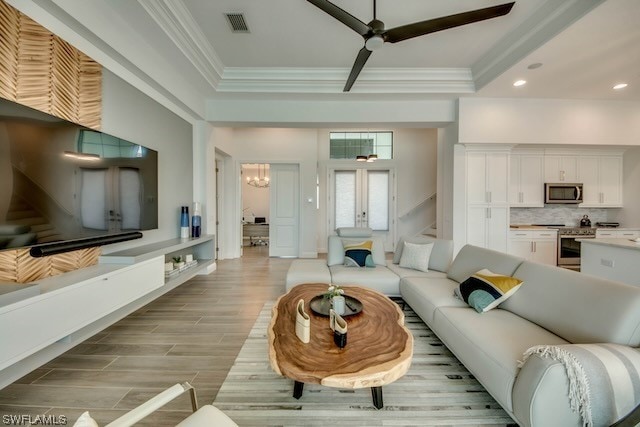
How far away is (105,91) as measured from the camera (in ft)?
8.10

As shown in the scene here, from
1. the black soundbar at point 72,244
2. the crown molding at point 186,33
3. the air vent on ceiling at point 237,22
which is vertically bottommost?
the black soundbar at point 72,244

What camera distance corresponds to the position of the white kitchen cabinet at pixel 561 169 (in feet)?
16.1

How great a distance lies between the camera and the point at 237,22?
9.40 feet

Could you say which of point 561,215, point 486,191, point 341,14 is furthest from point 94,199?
point 561,215

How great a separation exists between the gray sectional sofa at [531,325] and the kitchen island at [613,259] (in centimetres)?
161

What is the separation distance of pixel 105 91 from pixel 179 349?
252cm

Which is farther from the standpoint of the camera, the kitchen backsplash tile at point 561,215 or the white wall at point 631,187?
the kitchen backsplash tile at point 561,215

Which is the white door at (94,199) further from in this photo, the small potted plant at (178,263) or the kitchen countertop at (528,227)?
the kitchen countertop at (528,227)

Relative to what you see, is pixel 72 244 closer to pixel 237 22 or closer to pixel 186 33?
pixel 186 33

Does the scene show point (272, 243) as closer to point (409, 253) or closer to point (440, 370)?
point (409, 253)

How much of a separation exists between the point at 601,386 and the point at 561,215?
216 inches

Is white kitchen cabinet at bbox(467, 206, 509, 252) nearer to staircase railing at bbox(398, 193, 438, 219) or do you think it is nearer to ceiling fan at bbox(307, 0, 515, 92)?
staircase railing at bbox(398, 193, 438, 219)

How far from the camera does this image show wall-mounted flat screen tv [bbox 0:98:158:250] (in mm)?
1571

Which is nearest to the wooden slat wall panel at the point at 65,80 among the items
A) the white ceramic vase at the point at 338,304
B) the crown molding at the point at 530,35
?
the white ceramic vase at the point at 338,304
